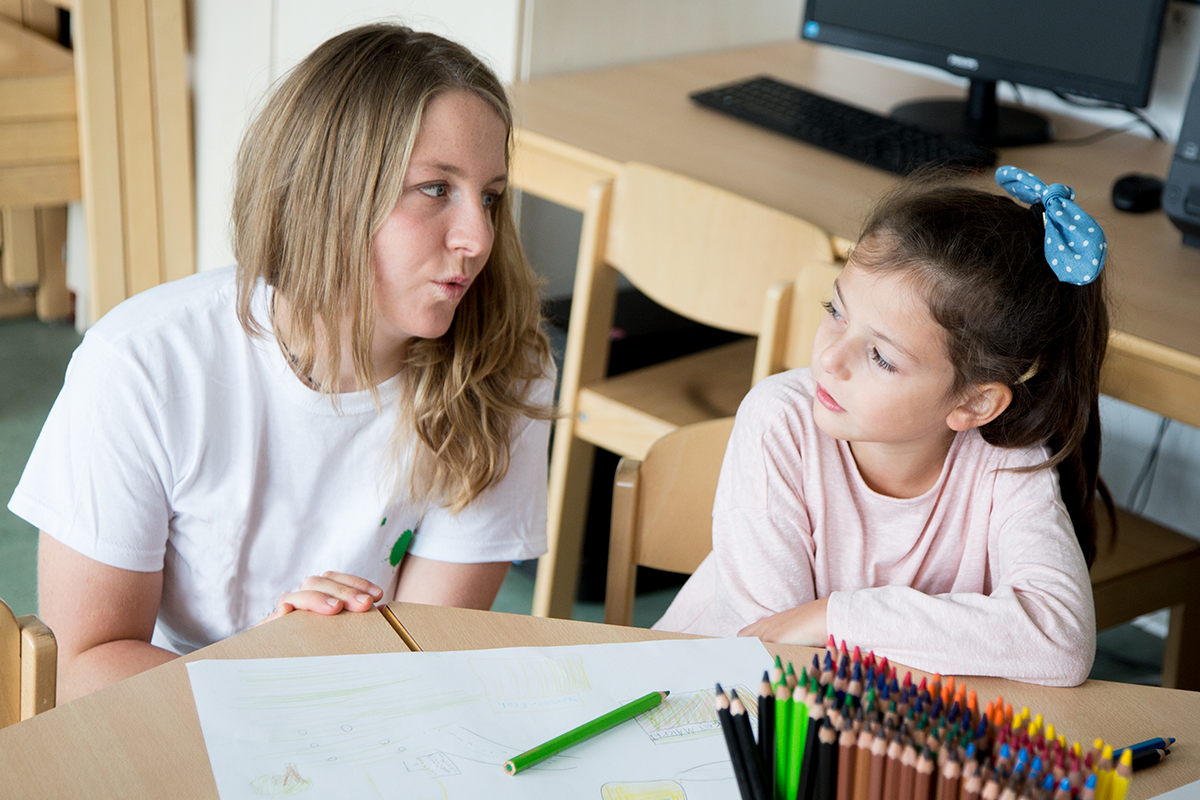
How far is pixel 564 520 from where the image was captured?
198 centimetres

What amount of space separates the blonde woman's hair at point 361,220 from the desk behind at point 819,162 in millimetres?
672

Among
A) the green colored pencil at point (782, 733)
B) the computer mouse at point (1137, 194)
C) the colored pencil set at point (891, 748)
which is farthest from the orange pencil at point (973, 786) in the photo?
the computer mouse at point (1137, 194)

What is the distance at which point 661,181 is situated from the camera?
1.71 metres

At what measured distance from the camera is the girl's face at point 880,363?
45.6 inches

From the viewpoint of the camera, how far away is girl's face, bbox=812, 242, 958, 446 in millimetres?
1158

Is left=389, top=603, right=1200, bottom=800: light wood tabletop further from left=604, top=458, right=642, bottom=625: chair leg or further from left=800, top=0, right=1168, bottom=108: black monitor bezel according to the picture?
left=800, top=0, right=1168, bottom=108: black monitor bezel

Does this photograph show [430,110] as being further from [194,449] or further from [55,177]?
[55,177]

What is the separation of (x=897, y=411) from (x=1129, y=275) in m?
0.66

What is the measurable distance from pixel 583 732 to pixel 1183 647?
4.32 ft

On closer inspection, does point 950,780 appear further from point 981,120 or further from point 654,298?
point 981,120

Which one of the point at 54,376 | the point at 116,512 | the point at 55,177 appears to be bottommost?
the point at 54,376

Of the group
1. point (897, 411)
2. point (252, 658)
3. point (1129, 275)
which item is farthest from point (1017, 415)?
point (252, 658)

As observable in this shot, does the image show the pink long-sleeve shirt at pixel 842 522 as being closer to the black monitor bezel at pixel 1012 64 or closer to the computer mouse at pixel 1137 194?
the computer mouse at pixel 1137 194

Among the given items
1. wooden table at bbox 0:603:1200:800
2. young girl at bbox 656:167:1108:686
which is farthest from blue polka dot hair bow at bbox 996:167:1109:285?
wooden table at bbox 0:603:1200:800
